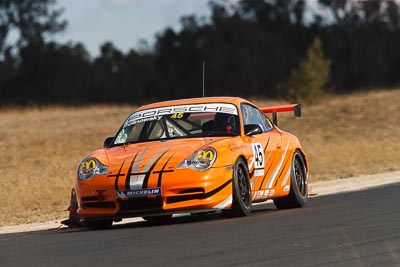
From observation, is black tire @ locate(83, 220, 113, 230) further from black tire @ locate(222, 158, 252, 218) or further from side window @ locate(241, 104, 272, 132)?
side window @ locate(241, 104, 272, 132)

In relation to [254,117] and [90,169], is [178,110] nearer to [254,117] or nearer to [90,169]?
[254,117]

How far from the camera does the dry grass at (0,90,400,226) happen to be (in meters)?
17.1

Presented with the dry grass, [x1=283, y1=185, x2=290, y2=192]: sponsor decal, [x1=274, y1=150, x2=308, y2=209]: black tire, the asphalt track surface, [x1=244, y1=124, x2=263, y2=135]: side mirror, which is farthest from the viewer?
the dry grass

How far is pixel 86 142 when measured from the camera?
100.0 feet

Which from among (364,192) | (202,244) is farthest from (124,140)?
(364,192)

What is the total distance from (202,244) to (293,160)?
4.34m

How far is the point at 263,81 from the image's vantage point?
74.2 meters

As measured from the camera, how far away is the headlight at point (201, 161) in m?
11.0

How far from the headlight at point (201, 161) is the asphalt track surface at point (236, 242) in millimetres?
581

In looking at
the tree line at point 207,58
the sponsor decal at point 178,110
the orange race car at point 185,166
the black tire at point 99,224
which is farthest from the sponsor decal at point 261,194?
the tree line at point 207,58

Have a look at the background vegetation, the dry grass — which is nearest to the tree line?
the background vegetation

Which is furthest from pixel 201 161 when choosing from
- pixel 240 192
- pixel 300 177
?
pixel 300 177

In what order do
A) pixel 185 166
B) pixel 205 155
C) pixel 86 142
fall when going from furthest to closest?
pixel 86 142, pixel 205 155, pixel 185 166

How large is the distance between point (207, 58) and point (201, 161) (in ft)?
200
